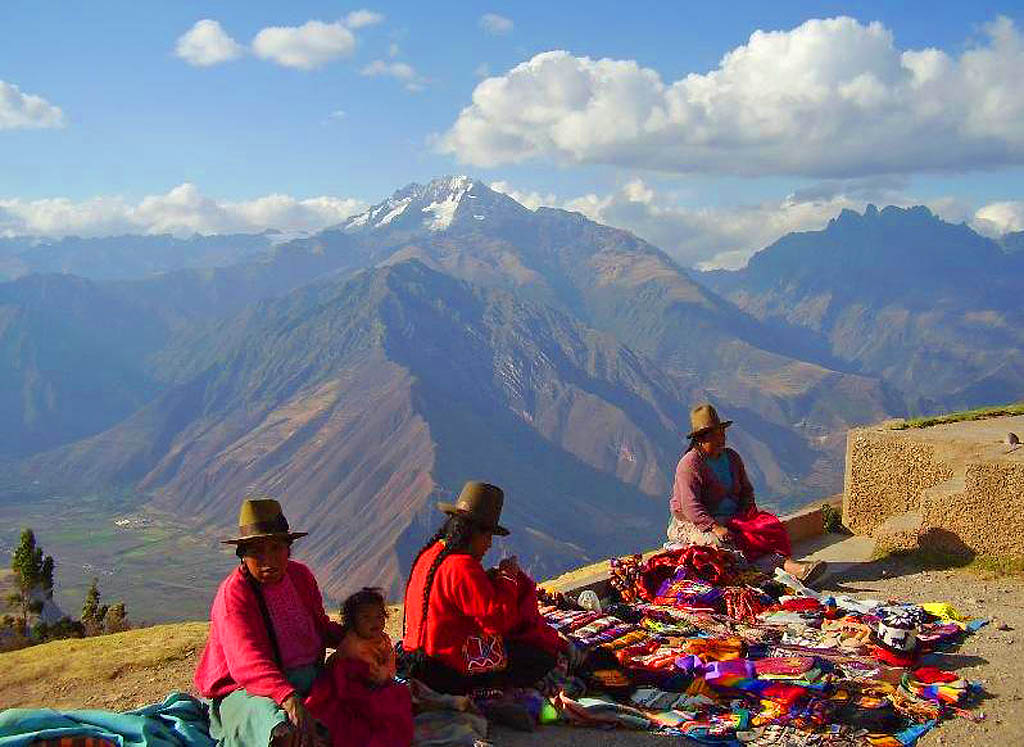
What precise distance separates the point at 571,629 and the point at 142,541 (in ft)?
647

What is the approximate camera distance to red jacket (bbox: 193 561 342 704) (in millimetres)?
5004

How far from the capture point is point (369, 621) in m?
5.26

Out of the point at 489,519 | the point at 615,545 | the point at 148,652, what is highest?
the point at 489,519

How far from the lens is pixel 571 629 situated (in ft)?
26.0

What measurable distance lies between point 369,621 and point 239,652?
71cm

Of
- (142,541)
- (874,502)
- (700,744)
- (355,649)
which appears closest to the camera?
(355,649)

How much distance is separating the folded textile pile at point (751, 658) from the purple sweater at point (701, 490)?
51 cm

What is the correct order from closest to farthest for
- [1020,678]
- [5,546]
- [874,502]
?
1. [1020,678]
2. [874,502]
3. [5,546]

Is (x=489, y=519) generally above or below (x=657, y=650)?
above

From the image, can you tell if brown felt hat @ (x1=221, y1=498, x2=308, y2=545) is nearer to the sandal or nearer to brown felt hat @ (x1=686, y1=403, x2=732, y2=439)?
brown felt hat @ (x1=686, y1=403, x2=732, y2=439)

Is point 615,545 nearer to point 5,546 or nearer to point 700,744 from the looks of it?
point 5,546

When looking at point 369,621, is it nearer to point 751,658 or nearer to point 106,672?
point 751,658

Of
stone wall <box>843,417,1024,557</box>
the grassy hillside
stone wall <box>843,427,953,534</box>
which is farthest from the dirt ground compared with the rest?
stone wall <box>843,427,953,534</box>

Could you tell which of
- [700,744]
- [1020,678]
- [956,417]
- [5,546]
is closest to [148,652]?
[700,744]
